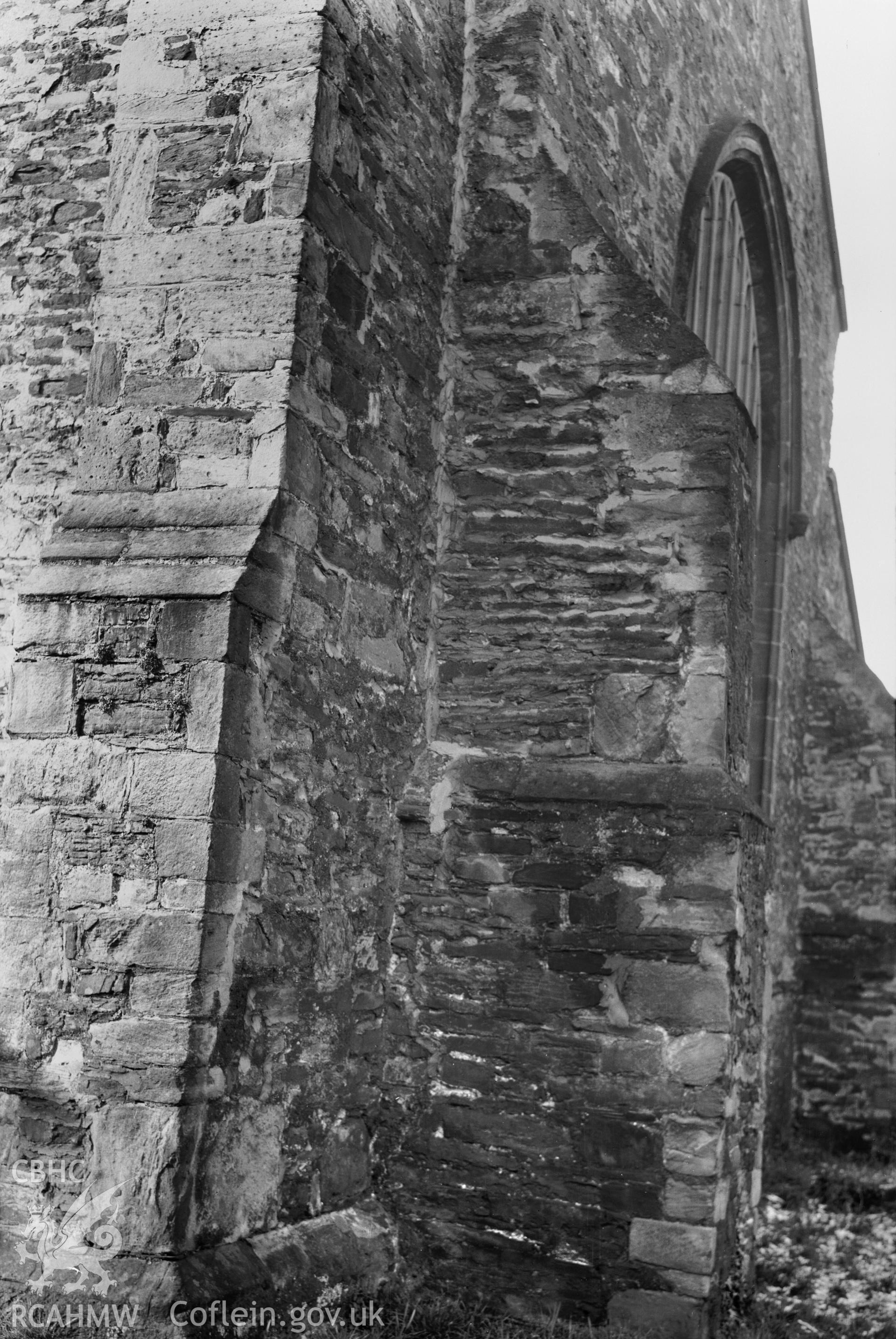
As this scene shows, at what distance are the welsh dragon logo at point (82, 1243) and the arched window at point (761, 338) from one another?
19.3 ft

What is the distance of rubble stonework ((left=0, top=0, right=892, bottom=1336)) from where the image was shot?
13.1 ft

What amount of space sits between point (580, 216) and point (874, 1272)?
496cm

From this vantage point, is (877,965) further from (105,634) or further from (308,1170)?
(105,634)

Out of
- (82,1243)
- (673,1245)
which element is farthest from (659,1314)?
(82,1243)

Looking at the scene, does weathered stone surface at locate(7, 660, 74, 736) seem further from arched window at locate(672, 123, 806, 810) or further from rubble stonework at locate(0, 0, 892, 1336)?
arched window at locate(672, 123, 806, 810)

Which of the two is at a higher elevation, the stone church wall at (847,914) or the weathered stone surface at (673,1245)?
Result: the stone church wall at (847,914)

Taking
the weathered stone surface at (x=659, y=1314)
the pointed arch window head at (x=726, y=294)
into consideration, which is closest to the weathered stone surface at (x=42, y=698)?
the weathered stone surface at (x=659, y=1314)

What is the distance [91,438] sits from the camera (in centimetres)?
444

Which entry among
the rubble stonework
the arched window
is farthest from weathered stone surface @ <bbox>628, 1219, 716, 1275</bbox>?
the arched window

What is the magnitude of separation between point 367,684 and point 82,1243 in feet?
6.91

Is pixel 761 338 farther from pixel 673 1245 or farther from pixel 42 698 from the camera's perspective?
pixel 42 698

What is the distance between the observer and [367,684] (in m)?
4.91

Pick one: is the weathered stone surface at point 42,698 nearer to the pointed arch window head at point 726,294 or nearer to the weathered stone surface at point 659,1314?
the weathered stone surface at point 659,1314

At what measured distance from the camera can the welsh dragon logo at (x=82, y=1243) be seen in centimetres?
374
